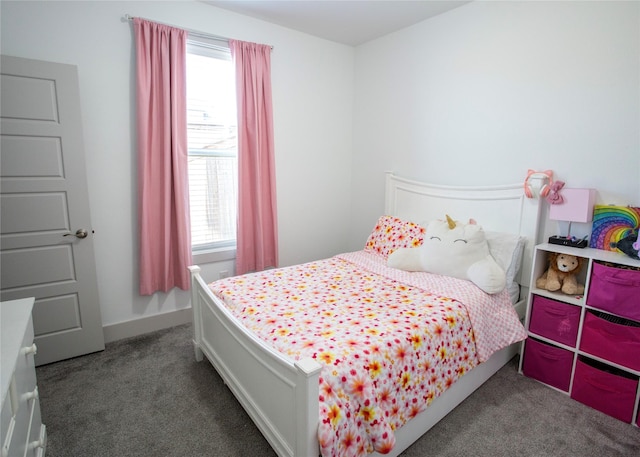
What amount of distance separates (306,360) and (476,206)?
83.5 inches

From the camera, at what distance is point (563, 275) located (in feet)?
7.41

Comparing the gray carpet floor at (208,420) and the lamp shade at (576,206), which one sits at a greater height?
the lamp shade at (576,206)

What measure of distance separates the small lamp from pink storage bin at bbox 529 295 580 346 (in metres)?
0.39

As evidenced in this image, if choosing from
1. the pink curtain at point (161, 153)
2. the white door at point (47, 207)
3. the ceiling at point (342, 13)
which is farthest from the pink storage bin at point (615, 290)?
the white door at point (47, 207)

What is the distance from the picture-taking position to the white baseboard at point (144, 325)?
277 centimetres

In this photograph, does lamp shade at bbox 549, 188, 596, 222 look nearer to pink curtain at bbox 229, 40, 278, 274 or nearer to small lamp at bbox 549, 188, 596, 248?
small lamp at bbox 549, 188, 596, 248

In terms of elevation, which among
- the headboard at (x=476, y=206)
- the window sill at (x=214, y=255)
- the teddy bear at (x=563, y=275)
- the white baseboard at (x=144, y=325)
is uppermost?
the headboard at (x=476, y=206)

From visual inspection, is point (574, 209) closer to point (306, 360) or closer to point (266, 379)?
point (306, 360)

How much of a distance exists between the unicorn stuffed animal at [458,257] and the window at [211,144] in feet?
5.51

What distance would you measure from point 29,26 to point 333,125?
2.57 m

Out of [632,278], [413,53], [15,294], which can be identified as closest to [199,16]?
[413,53]

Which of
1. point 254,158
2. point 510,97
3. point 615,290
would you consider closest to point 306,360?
point 615,290

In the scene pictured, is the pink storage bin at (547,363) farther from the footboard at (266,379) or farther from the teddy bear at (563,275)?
the footboard at (266,379)

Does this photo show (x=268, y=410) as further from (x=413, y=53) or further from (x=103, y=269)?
(x=413, y=53)
